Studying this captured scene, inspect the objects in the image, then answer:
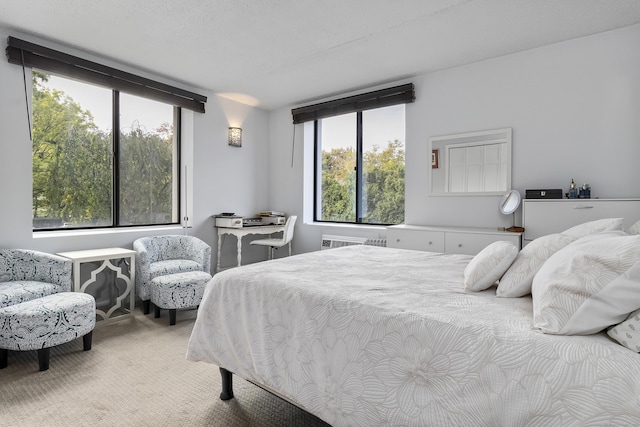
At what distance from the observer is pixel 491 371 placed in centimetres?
101

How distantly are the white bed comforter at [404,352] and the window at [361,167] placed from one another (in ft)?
8.53

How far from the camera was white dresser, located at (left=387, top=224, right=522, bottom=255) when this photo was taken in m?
3.20

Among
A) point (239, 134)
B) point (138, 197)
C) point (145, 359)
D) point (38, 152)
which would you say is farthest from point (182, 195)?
point (145, 359)

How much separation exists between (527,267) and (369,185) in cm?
334

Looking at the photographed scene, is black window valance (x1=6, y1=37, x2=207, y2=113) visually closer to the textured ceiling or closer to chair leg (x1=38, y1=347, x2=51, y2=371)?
the textured ceiling

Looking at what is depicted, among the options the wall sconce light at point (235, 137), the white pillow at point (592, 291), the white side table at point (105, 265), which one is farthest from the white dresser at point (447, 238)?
the white side table at point (105, 265)

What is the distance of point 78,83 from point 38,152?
835 mm

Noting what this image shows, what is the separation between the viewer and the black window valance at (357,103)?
4.07m

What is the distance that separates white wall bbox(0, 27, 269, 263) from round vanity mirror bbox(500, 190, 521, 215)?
3382mm

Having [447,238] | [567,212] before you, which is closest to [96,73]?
[447,238]

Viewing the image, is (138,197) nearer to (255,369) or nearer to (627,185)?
(255,369)

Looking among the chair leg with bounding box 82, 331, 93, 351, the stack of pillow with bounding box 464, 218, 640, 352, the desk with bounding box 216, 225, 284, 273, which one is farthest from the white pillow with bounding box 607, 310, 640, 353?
the desk with bounding box 216, 225, 284, 273

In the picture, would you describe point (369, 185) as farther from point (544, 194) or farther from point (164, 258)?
point (164, 258)

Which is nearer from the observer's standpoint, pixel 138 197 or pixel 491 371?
pixel 491 371
